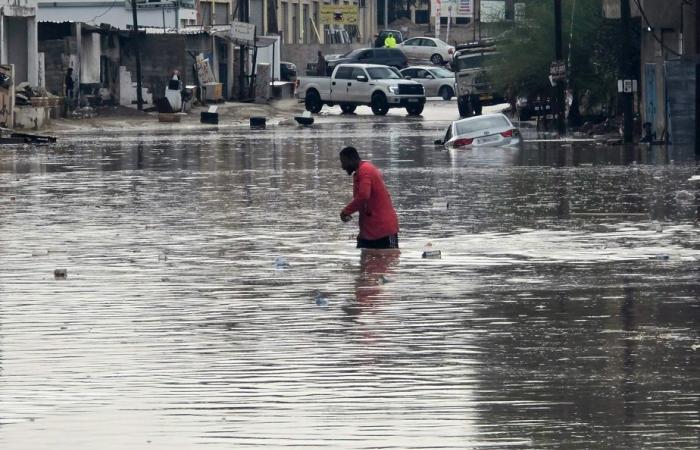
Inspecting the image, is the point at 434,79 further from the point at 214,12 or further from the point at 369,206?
the point at 369,206

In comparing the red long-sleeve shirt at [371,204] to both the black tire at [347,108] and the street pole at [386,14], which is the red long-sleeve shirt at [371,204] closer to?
the black tire at [347,108]

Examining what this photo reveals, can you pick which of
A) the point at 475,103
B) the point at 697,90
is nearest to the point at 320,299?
the point at 697,90

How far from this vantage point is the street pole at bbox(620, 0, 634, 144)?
133 feet

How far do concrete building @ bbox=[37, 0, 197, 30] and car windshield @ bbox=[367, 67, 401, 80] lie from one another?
13890mm

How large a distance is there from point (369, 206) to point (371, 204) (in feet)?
0.11

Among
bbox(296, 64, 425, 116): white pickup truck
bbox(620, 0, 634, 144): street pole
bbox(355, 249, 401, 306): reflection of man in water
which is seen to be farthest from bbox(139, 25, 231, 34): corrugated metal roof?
bbox(355, 249, 401, 306): reflection of man in water

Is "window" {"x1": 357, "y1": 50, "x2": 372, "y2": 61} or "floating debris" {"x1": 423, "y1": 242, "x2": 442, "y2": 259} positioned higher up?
"window" {"x1": 357, "y1": 50, "x2": 372, "y2": 61}

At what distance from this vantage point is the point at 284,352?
11.5 meters

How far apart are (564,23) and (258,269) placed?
36.9 metres

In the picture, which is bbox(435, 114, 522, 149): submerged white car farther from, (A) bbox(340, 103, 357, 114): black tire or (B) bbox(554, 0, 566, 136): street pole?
(A) bbox(340, 103, 357, 114): black tire

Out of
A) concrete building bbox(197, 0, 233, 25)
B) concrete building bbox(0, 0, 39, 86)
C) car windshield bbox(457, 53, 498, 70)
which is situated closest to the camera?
concrete building bbox(0, 0, 39, 86)

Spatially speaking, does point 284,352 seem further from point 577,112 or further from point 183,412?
point 577,112

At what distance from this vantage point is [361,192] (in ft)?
57.0

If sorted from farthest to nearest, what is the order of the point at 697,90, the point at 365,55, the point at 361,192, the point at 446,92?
the point at 365,55
the point at 446,92
the point at 697,90
the point at 361,192
